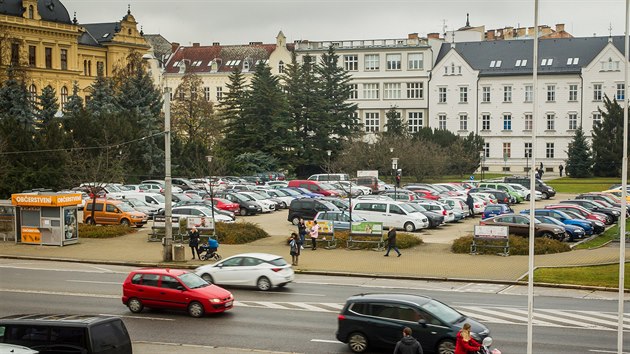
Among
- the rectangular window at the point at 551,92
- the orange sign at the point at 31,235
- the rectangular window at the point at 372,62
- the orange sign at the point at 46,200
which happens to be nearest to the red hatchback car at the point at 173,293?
the orange sign at the point at 46,200

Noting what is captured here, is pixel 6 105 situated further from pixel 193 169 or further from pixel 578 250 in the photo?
pixel 578 250

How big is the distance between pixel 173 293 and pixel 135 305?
4.53 ft

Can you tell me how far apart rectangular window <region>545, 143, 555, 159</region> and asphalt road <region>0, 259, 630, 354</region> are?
73.3 m

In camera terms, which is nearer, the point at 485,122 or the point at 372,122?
the point at 485,122

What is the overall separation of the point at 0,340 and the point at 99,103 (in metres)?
71.3

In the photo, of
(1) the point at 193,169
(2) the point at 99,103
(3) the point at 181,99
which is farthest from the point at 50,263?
(3) the point at 181,99

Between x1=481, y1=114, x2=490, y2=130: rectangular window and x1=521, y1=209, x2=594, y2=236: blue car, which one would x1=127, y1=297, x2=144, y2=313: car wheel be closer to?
x1=521, y1=209, x2=594, y2=236: blue car

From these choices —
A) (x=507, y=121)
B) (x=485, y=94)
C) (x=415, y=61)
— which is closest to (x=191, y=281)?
(x=507, y=121)

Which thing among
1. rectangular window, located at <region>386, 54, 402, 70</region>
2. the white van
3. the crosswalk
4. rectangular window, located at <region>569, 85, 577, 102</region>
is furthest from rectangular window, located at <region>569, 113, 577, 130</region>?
the crosswalk

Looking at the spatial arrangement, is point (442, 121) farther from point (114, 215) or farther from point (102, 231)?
point (102, 231)

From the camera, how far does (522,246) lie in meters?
38.8

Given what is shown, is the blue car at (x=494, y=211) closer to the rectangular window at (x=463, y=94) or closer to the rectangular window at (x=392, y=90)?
the rectangular window at (x=463, y=94)

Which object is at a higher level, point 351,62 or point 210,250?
point 351,62

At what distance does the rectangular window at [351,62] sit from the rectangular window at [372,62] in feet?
4.26
